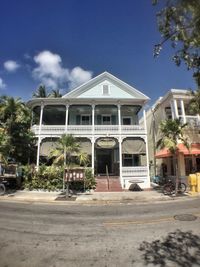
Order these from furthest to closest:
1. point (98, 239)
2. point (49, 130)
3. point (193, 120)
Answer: point (49, 130), point (193, 120), point (98, 239)

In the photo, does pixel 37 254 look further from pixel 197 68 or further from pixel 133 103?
pixel 133 103

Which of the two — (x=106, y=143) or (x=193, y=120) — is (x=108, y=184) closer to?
(x=106, y=143)

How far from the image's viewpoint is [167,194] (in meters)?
18.7

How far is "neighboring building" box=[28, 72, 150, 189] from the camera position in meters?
23.7

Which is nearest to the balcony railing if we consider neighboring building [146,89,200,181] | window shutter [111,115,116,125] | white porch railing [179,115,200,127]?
window shutter [111,115,116,125]

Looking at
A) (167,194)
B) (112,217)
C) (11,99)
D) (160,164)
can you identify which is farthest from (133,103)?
(112,217)

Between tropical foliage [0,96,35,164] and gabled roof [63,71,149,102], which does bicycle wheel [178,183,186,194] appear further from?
tropical foliage [0,96,35,164]

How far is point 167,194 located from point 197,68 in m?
14.6

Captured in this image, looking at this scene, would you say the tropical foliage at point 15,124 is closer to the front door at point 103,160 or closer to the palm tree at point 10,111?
the palm tree at point 10,111

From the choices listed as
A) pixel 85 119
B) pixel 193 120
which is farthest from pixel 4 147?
pixel 193 120

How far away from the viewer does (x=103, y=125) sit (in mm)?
24484

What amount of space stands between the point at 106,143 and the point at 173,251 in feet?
57.8

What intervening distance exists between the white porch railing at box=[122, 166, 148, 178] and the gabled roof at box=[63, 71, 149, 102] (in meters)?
8.05

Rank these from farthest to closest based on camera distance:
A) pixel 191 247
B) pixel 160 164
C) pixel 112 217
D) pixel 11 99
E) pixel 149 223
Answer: pixel 160 164, pixel 11 99, pixel 112 217, pixel 149 223, pixel 191 247
